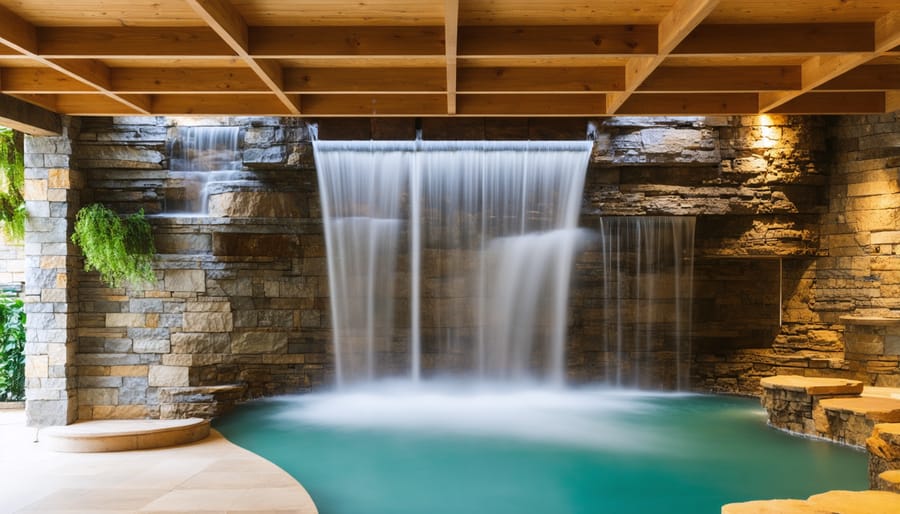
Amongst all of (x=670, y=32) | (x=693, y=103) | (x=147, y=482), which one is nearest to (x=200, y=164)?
(x=147, y=482)

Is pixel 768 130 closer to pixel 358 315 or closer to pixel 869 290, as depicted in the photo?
pixel 869 290

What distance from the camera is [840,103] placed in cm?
637

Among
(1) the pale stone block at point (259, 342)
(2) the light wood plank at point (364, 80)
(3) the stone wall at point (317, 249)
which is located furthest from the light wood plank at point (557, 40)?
(1) the pale stone block at point (259, 342)

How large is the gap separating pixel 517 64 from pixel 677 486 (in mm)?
3621

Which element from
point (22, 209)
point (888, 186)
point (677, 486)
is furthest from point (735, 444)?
point (22, 209)

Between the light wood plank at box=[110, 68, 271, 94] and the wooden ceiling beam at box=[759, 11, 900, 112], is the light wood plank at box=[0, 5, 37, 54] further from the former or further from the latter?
the wooden ceiling beam at box=[759, 11, 900, 112]

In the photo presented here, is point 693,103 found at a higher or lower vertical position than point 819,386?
higher

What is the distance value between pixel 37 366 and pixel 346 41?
16.3 feet

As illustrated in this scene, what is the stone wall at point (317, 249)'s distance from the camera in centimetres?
759

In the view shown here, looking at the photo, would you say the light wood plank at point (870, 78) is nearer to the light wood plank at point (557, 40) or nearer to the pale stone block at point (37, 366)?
the light wood plank at point (557, 40)

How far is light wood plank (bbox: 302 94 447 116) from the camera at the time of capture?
21.0 feet

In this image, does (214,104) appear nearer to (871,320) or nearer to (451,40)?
(451,40)

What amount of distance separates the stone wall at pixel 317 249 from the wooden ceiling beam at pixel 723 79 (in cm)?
296

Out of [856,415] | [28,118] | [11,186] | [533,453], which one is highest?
[28,118]
